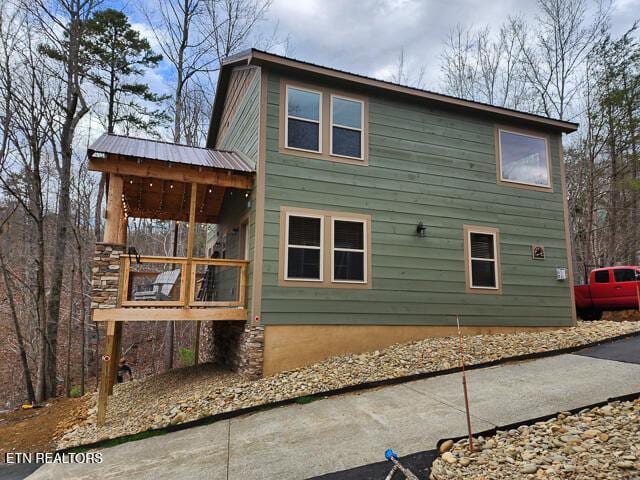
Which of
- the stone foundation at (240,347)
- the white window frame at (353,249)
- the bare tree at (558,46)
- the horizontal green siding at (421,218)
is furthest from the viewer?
the bare tree at (558,46)

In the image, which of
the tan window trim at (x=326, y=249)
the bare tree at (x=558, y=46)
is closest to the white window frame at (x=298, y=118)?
the tan window trim at (x=326, y=249)

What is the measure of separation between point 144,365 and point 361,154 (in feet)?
39.7

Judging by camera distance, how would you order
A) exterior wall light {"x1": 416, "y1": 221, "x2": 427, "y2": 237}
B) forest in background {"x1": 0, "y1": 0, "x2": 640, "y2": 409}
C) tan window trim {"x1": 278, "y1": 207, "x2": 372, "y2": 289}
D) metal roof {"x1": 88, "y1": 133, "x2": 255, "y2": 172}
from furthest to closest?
forest in background {"x1": 0, "y1": 0, "x2": 640, "y2": 409} → exterior wall light {"x1": 416, "y1": 221, "x2": 427, "y2": 237} → tan window trim {"x1": 278, "y1": 207, "x2": 372, "y2": 289} → metal roof {"x1": 88, "y1": 133, "x2": 255, "y2": 172}

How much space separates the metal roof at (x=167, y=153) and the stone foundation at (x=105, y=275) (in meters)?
1.48

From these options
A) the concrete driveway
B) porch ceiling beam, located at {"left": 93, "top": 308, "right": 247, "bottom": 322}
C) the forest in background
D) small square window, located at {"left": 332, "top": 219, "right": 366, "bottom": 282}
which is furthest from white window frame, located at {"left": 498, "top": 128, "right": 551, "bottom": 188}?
the forest in background

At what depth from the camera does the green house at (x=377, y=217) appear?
693 cm

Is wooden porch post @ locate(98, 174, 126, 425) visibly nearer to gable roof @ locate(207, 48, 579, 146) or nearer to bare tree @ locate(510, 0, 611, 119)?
gable roof @ locate(207, 48, 579, 146)

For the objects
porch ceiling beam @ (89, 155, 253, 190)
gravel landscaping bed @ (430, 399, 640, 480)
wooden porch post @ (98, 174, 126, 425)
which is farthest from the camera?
porch ceiling beam @ (89, 155, 253, 190)

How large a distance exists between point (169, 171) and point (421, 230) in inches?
189

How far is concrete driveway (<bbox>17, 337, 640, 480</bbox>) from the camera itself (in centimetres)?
379

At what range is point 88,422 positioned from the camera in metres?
6.04

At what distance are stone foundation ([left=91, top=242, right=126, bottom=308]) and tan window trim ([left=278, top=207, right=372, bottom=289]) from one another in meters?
2.54

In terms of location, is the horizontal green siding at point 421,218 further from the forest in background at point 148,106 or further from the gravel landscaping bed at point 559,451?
the forest in background at point 148,106

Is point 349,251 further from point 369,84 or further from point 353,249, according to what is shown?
point 369,84
